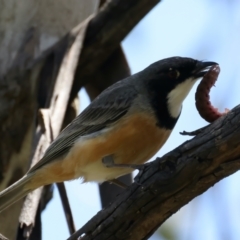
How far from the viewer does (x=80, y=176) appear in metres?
5.90

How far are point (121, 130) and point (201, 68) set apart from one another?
0.90 meters

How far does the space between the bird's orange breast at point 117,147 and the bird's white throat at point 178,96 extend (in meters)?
0.22

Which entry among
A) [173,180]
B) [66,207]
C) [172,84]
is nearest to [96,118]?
[172,84]

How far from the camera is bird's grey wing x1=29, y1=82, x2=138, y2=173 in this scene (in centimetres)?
584

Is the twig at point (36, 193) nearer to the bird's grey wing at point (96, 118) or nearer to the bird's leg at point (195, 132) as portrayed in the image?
the bird's grey wing at point (96, 118)

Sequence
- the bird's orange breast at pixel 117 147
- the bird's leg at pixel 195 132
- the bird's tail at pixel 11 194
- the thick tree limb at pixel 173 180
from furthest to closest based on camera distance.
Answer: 1. the bird's tail at pixel 11 194
2. the bird's orange breast at pixel 117 147
3. the bird's leg at pixel 195 132
4. the thick tree limb at pixel 173 180

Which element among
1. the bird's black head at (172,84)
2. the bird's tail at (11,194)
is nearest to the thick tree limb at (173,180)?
the bird's black head at (172,84)

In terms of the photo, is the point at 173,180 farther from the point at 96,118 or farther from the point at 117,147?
the point at 96,118

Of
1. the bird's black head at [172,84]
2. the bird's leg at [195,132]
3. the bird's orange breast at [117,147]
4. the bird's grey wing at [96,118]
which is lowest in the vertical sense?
the bird's leg at [195,132]

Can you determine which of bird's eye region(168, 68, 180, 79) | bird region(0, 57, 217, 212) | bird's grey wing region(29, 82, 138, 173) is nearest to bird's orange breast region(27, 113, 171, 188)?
bird region(0, 57, 217, 212)

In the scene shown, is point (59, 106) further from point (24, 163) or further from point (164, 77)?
point (164, 77)

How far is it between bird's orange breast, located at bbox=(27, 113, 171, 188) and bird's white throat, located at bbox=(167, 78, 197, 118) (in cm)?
22

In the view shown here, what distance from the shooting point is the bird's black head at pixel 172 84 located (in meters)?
5.69

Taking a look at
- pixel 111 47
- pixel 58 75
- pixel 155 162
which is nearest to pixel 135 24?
pixel 111 47
